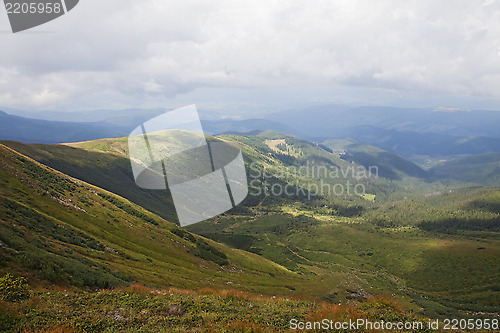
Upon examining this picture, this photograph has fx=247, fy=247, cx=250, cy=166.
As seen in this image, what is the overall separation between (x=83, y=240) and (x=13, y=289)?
2084 cm

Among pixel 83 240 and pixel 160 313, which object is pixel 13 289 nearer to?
pixel 160 313

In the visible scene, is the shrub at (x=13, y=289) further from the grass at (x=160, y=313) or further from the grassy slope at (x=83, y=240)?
the grassy slope at (x=83, y=240)

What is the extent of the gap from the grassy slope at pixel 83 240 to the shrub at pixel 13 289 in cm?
235

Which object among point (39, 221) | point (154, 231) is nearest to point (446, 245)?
point (154, 231)

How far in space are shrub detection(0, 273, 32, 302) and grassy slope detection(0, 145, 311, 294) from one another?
7.72 feet

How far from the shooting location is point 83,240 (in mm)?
34156

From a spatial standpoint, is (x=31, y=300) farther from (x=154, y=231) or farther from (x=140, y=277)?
(x=154, y=231)

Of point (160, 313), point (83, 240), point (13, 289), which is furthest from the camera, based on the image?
point (83, 240)

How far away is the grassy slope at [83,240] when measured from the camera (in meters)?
21.3

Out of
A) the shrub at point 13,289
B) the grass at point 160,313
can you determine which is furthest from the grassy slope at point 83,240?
the grass at point 160,313

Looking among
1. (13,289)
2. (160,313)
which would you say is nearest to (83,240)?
(13,289)

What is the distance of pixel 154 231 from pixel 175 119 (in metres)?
45.1

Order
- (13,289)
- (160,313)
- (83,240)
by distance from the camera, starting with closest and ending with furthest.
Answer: (13,289) < (160,313) < (83,240)

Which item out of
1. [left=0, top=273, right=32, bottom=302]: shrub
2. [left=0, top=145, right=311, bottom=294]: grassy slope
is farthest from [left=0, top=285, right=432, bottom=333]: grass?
[left=0, top=145, right=311, bottom=294]: grassy slope
